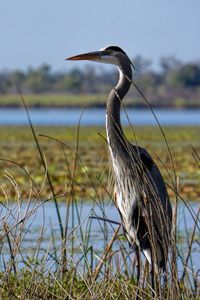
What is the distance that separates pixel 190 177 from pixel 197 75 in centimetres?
6590

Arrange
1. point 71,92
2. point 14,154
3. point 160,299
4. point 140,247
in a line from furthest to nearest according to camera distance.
A: 1. point 71,92
2. point 14,154
3. point 140,247
4. point 160,299

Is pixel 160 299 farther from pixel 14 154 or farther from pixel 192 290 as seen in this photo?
pixel 14 154

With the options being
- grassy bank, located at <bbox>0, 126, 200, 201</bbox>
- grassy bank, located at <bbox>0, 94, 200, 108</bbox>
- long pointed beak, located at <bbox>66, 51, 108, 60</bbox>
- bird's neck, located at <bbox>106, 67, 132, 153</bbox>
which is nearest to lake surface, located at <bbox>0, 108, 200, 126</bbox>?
grassy bank, located at <bbox>0, 94, 200, 108</bbox>

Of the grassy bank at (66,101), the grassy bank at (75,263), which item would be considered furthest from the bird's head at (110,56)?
the grassy bank at (66,101)

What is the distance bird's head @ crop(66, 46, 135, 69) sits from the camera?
626 cm

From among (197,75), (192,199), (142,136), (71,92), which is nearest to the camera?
(192,199)

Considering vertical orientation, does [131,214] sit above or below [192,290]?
above

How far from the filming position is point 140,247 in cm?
612

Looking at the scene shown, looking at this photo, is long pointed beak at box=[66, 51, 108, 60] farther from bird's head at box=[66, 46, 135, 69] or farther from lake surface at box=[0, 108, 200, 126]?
lake surface at box=[0, 108, 200, 126]

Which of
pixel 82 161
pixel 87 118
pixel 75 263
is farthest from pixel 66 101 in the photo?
pixel 75 263

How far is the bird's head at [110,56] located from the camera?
246 inches

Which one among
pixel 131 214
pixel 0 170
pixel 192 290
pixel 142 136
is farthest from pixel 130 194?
pixel 142 136

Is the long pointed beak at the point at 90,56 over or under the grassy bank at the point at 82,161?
over

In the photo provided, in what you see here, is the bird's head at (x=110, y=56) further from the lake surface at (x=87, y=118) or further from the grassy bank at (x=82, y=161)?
the lake surface at (x=87, y=118)
